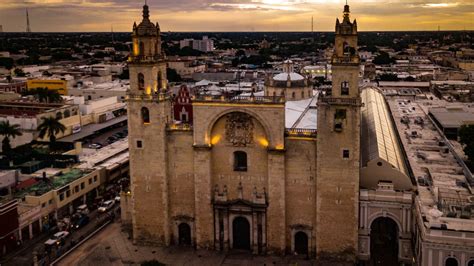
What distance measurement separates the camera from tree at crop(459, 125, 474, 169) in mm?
46900

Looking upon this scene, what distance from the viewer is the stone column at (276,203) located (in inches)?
1545

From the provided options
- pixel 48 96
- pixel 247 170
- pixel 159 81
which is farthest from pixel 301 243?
pixel 48 96

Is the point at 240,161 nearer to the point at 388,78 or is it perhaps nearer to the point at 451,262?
the point at 451,262

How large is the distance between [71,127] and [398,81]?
7546 centimetres

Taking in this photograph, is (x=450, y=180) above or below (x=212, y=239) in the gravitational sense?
above

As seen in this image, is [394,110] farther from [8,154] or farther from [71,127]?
[8,154]

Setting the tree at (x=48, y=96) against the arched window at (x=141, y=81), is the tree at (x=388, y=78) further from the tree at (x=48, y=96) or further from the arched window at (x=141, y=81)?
the arched window at (x=141, y=81)

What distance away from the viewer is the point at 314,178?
3906 centimetres

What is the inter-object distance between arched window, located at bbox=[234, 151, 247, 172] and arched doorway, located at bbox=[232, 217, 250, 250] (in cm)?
383

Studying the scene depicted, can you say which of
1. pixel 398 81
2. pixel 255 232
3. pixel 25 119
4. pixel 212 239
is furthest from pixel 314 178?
pixel 398 81

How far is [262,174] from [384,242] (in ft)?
35.6

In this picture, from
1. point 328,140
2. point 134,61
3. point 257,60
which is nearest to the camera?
point 328,140

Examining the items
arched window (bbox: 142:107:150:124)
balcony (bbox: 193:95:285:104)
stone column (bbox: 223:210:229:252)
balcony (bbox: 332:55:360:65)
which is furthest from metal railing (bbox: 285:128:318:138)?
arched window (bbox: 142:107:150:124)

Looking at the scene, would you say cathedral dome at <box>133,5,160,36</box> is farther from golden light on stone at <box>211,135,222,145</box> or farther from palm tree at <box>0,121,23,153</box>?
palm tree at <box>0,121,23,153</box>
